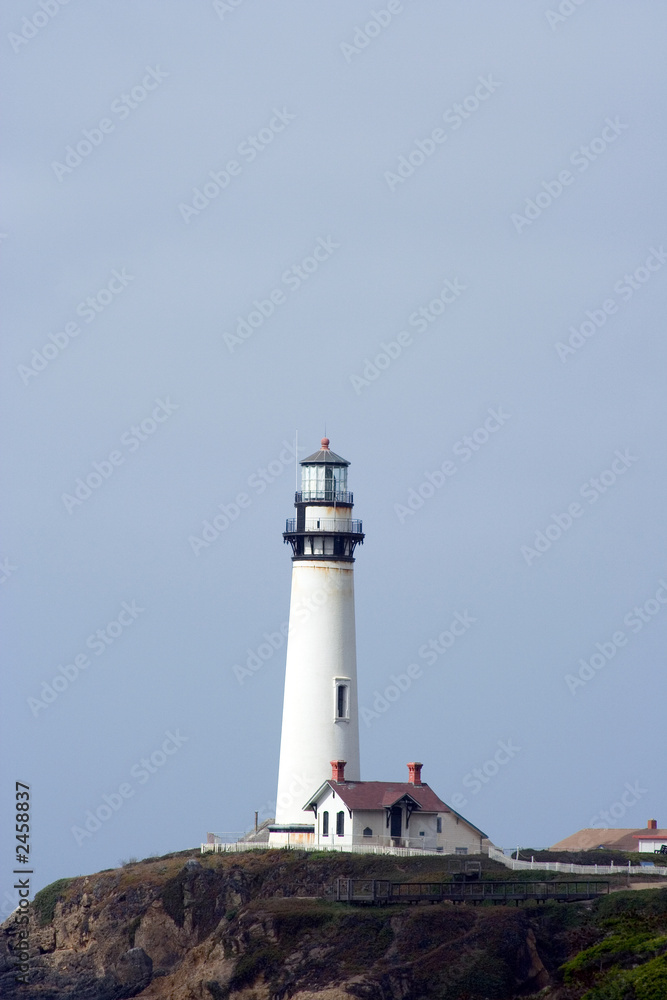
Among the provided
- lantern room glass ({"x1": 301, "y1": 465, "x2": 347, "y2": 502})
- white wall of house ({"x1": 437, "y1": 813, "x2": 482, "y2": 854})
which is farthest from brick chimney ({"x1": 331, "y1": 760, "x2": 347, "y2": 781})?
lantern room glass ({"x1": 301, "y1": 465, "x2": 347, "y2": 502})

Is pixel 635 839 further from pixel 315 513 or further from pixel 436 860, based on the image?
pixel 315 513

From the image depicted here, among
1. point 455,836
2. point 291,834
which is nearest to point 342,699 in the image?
point 291,834

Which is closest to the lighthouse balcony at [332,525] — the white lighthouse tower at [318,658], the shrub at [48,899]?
the white lighthouse tower at [318,658]

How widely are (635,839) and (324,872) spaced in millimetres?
14449

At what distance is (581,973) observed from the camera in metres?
49.2

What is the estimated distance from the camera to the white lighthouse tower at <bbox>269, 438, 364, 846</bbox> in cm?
6550

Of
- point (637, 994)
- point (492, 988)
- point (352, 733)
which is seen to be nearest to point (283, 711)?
point (352, 733)

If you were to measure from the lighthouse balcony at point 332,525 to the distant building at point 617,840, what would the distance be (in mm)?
13727

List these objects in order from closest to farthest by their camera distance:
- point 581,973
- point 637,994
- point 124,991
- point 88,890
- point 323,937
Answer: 1. point 637,994
2. point 581,973
3. point 323,937
4. point 124,991
5. point 88,890

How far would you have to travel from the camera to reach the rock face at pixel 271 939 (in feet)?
171

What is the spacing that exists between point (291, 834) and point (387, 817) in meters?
3.74

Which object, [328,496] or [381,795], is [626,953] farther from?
[328,496]

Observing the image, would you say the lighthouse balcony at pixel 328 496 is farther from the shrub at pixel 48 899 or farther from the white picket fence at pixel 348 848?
the shrub at pixel 48 899

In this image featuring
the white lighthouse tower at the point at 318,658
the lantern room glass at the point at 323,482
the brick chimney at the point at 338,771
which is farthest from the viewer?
the lantern room glass at the point at 323,482
